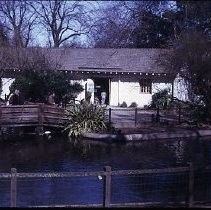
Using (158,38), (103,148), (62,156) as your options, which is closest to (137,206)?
(62,156)

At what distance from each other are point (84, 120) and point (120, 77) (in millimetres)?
16350

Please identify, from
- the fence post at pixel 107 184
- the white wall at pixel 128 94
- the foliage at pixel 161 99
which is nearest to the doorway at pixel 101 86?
the white wall at pixel 128 94

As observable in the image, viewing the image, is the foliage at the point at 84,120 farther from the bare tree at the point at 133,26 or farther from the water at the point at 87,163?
the bare tree at the point at 133,26

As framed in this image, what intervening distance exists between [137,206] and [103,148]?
41.5ft

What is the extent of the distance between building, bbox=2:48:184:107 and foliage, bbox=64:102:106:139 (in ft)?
47.8

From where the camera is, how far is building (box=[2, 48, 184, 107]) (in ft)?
137

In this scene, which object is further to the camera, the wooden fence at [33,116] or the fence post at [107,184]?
the wooden fence at [33,116]

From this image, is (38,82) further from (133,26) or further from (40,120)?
(133,26)

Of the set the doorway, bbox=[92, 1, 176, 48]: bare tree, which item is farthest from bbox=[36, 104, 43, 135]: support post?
bbox=[92, 1, 176, 48]: bare tree

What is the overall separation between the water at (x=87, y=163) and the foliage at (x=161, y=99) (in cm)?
1310

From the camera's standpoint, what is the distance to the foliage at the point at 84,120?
26423 mm

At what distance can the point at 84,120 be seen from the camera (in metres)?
26.5

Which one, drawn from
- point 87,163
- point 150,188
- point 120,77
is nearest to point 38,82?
point 120,77

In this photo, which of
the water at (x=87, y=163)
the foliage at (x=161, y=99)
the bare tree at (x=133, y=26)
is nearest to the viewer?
the water at (x=87, y=163)
